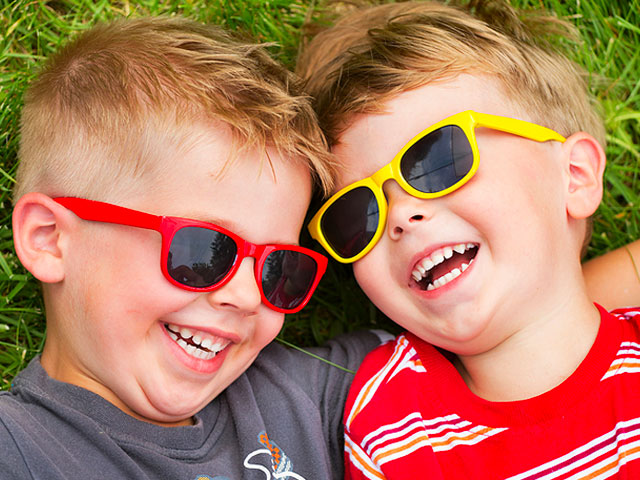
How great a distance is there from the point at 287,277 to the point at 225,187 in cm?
44

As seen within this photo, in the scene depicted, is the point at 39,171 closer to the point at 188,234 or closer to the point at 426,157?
the point at 188,234

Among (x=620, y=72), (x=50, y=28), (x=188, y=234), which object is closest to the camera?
(x=188, y=234)

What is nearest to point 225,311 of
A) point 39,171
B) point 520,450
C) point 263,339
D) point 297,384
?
point 263,339

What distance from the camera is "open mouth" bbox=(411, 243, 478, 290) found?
2482 millimetres

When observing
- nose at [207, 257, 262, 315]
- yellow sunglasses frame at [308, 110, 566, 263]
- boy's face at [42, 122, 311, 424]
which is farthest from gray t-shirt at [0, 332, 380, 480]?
yellow sunglasses frame at [308, 110, 566, 263]

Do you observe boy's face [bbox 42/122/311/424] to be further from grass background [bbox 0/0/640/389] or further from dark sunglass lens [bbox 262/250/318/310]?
grass background [bbox 0/0/640/389]

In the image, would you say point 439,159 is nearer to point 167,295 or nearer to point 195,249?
point 195,249

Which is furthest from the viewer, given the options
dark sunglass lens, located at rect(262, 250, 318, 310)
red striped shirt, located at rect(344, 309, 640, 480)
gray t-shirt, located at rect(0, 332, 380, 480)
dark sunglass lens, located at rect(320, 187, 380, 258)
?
dark sunglass lens, located at rect(320, 187, 380, 258)

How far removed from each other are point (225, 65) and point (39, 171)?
2.60ft

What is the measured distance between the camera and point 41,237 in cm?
238

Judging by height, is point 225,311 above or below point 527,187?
below

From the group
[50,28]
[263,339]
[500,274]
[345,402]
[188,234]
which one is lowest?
[345,402]

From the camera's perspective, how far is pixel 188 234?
2232 mm

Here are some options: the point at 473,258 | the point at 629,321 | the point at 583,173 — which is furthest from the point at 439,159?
the point at 629,321
